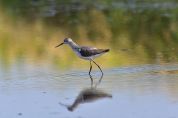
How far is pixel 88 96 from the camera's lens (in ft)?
31.4

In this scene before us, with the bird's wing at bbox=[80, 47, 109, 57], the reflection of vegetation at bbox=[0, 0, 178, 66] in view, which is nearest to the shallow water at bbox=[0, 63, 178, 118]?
the bird's wing at bbox=[80, 47, 109, 57]

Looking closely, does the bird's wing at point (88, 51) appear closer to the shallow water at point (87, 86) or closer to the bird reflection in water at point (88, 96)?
the shallow water at point (87, 86)

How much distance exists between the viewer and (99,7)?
22328 mm

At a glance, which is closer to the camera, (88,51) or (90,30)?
(88,51)

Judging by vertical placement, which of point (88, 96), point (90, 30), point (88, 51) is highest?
point (88, 51)

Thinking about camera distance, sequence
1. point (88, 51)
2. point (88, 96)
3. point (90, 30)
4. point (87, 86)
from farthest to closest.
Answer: point (90, 30)
point (88, 51)
point (87, 86)
point (88, 96)

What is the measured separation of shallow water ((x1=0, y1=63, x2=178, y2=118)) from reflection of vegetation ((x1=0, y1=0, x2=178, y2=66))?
113cm

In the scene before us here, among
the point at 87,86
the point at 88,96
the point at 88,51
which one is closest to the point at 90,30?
the point at 88,51

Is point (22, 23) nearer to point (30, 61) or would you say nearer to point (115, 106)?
point (30, 61)

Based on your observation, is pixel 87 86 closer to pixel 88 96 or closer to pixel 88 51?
pixel 88 96

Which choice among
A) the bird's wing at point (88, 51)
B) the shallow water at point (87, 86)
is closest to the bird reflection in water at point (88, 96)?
the shallow water at point (87, 86)

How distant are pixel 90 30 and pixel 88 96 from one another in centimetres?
764

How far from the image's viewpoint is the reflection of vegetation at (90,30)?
1336 cm

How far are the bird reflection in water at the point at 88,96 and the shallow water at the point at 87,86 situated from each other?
78 millimetres
